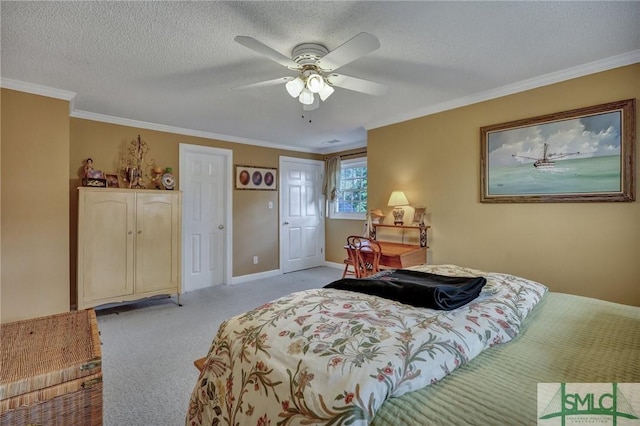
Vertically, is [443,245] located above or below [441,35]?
below

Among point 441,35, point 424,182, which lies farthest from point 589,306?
point 424,182

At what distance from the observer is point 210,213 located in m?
4.45

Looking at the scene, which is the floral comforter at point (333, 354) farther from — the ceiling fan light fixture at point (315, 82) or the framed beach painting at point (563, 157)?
the framed beach painting at point (563, 157)

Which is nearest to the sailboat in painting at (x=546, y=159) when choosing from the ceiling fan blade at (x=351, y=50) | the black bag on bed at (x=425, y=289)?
the black bag on bed at (x=425, y=289)

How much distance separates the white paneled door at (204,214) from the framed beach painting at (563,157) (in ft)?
11.4

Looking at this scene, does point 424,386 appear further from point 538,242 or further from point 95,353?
point 538,242

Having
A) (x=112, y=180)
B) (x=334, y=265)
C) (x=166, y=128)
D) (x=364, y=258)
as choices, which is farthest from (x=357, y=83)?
(x=334, y=265)

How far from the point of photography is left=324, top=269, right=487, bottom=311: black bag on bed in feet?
3.78

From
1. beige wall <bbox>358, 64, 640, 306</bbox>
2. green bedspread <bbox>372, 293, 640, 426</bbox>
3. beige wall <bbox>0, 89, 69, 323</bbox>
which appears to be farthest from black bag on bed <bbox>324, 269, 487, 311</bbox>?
beige wall <bbox>0, 89, 69, 323</bbox>

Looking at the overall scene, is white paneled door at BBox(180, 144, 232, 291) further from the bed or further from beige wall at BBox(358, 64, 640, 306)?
the bed

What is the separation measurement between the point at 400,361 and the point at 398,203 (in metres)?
2.88

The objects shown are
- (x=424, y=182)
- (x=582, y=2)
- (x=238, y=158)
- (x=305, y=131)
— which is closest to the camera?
(x=582, y=2)

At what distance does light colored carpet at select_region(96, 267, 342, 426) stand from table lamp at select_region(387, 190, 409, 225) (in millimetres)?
1611

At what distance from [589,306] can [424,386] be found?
1162 millimetres
